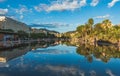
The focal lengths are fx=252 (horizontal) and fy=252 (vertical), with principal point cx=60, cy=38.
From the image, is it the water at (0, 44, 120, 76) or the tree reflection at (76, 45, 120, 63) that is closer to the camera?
the water at (0, 44, 120, 76)

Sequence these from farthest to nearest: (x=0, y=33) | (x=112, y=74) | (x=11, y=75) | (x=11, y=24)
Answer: (x=11, y=24) < (x=0, y=33) < (x=112, y=74) < (x=11, y=75)

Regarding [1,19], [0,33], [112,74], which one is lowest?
[112,74]

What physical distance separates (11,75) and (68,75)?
4.73 metres

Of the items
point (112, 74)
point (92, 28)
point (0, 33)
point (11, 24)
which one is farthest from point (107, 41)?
point (11, 24)

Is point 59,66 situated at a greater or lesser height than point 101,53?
lesser

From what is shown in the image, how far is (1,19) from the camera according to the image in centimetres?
16638

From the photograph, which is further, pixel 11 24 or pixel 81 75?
pixel 11 24

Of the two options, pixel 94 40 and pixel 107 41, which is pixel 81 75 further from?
pixel 94 40

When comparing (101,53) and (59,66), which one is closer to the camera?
(59,66)

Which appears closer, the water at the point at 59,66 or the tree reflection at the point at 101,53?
the water at the point at 59,66

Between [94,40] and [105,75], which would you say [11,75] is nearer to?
[105,75]

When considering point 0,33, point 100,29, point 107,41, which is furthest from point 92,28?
point 0,33

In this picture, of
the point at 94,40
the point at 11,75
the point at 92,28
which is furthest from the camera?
the point at 92,28

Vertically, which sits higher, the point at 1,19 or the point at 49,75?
the point at 1,19
